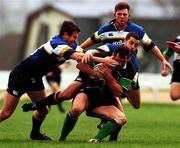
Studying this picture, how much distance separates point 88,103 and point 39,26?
60.7 meters

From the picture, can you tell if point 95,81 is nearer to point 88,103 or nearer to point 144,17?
point 88,103

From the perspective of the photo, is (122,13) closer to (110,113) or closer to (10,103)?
(110,113)

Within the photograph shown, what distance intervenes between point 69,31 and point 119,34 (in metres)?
1.76

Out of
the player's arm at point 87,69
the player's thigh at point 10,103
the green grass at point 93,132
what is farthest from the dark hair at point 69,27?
the green grass at point 93,132

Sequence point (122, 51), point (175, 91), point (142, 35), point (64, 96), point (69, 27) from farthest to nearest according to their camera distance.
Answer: point (175, 91), point (142, 35), point (64, 96), point (69, 27), point (122, 51)

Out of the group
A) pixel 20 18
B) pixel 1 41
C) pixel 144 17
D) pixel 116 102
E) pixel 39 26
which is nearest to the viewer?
pixel 116 102

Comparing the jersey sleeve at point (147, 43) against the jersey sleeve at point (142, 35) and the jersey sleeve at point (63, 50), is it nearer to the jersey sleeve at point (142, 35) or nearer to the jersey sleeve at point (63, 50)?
the jersey sleeve at point (142, 35)

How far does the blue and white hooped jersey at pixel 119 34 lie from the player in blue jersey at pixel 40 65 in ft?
4.90

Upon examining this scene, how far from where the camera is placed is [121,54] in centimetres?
1423

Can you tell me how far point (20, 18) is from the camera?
111625 millimetres

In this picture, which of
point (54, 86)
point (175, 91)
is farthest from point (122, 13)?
point (54, 86)

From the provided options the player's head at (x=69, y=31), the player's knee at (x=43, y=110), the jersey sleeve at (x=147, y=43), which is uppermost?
the player's head at (x=69, y=31)

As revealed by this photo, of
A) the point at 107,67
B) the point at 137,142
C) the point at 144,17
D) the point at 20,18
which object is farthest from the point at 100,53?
the point at 20,18

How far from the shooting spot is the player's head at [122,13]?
51.7 feet
